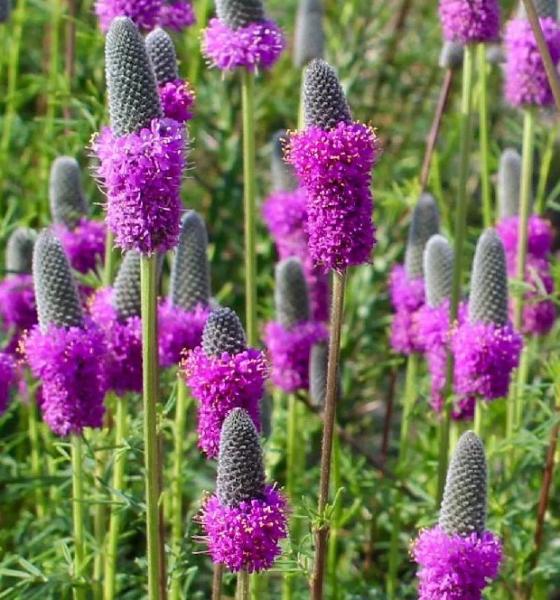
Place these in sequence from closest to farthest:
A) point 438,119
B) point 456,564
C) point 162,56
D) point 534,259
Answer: point 456,564
point 162,56
point 438,119
point 534,259

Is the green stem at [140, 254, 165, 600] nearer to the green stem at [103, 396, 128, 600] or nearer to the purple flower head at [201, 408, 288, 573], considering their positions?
the purple flower head at [201, 408, 288, 573]

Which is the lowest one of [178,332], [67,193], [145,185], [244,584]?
[244,584]

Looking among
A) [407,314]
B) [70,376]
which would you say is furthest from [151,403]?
[407,314]

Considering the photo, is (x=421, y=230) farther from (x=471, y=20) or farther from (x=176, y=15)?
(x=176, y=15)

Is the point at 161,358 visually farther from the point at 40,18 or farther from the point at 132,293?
the point at 40,18

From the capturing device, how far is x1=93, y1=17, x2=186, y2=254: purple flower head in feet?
8.19

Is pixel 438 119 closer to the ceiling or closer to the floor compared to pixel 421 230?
closer to the ceiling

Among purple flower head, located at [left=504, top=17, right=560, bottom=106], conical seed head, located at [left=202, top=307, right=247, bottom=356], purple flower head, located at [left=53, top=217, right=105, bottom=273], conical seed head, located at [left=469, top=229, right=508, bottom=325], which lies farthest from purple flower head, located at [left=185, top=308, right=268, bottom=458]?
purple flower head, located at [left=504, top=17, right=560, bottom=106]

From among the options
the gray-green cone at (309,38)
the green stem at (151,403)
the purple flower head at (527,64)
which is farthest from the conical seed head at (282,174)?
the green stem at (151,403)

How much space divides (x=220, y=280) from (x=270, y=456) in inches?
58.5

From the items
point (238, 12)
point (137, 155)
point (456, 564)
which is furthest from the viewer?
point (238, 12)

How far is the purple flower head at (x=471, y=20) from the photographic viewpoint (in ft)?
11.6

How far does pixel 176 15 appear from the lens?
3619 millimetres

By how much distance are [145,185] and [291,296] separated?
143 centimetres
